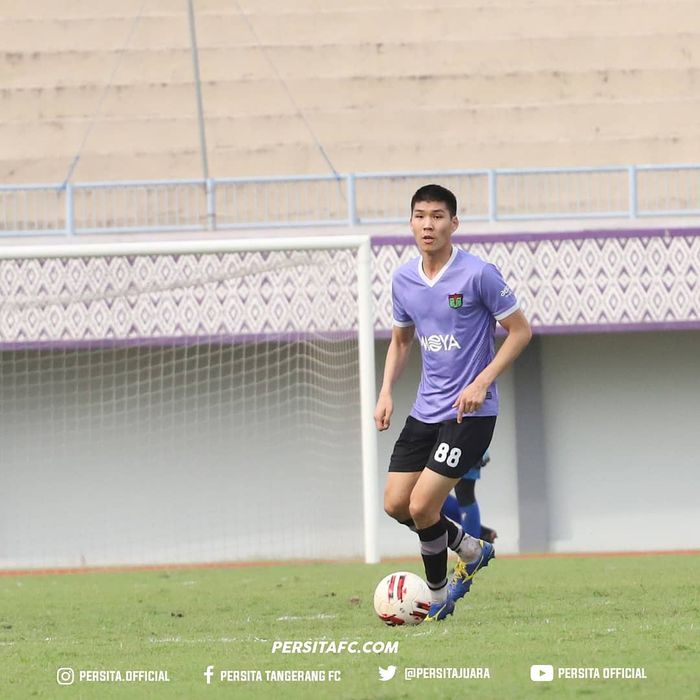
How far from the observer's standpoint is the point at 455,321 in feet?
23.9

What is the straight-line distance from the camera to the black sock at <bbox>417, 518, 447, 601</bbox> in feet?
24.4

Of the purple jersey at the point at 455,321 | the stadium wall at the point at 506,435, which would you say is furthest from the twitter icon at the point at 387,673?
the stadium wall at the point at 506,435

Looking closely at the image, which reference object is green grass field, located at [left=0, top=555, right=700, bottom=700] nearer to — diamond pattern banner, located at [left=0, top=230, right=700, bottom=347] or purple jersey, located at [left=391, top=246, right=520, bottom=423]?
purple jersey, located at [left=391, top=246, right=520, bottom=423]

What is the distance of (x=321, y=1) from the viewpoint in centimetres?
2339

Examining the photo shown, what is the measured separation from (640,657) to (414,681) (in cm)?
97

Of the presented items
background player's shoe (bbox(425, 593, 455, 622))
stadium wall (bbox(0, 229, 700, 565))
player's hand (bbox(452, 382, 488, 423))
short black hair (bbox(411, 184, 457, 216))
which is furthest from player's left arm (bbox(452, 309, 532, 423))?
stadium wall (bbox(0, 229, 700, 565))

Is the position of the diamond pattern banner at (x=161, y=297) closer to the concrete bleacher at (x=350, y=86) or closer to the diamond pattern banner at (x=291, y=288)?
the diamond pattern banner at (x=291, y=288)

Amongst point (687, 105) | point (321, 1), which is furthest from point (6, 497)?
point (687, 105)

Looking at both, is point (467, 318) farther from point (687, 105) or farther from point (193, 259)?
point (687, 105)

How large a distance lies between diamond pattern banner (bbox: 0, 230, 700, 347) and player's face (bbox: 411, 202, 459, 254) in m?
9.35

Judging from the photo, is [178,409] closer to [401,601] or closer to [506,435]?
[506,435]

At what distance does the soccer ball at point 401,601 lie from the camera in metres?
7.18

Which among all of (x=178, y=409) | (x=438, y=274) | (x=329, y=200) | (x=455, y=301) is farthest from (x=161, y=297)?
(x=455, y=301)

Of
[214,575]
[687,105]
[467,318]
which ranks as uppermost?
[687,105]
